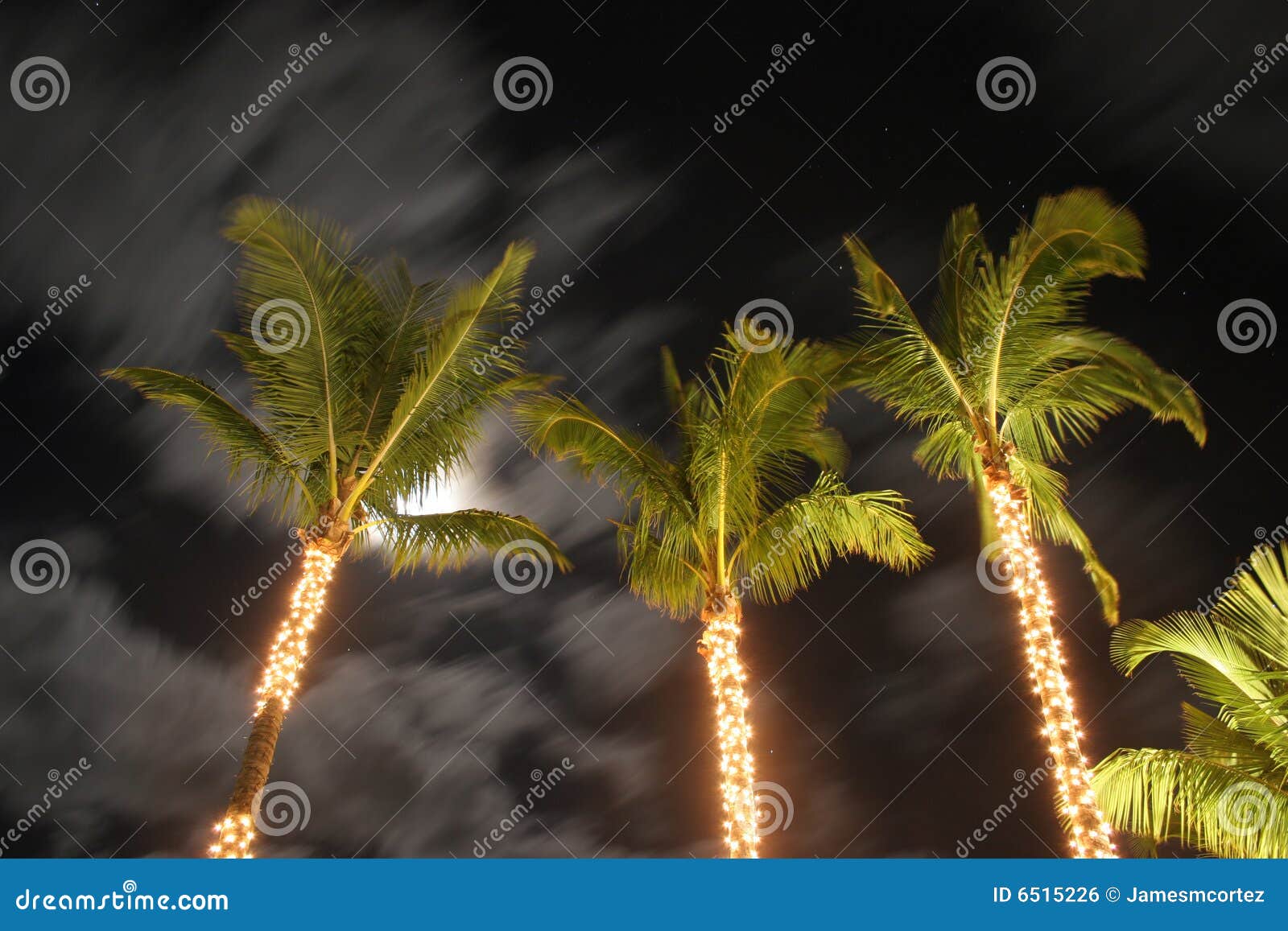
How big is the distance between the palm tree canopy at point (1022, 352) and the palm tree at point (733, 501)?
3.30 feet

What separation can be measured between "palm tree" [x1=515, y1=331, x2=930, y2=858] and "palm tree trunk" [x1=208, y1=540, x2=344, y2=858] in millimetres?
3250

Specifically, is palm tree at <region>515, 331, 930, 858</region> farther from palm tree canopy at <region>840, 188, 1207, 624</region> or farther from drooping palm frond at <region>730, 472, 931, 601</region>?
palm tree canopy at <region>840, 188, 1207, 624</region>

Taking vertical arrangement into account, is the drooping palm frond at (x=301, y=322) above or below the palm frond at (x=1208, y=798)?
above

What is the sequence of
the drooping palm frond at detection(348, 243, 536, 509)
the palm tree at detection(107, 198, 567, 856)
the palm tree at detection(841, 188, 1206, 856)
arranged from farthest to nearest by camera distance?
the drooping palm frond at detection(348, 243, 536, 509)
the palm tree at detection(107, 198, 567, 856)
the palm tree at detection(841, 188, 1206, 856)

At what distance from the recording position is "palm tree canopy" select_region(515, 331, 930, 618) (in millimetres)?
A: 10648

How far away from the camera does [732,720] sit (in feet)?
33.4

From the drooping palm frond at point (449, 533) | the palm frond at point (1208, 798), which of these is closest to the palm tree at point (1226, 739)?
the palm frond at point (1208, 798)

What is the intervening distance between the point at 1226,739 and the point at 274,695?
387 inches

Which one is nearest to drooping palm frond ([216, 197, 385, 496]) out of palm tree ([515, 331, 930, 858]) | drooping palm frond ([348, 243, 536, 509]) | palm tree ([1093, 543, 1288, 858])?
drooping palm frond ([348, 243, 536, 509])

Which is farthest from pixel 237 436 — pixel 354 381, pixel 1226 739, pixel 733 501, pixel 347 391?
pixel 1226 739

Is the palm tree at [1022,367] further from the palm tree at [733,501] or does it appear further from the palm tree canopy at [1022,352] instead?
the palm tree at [733,501]

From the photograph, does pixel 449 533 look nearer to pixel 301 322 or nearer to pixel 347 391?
pixel 347 391

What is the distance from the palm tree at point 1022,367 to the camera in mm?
9039

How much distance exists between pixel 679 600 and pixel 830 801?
9372mm
